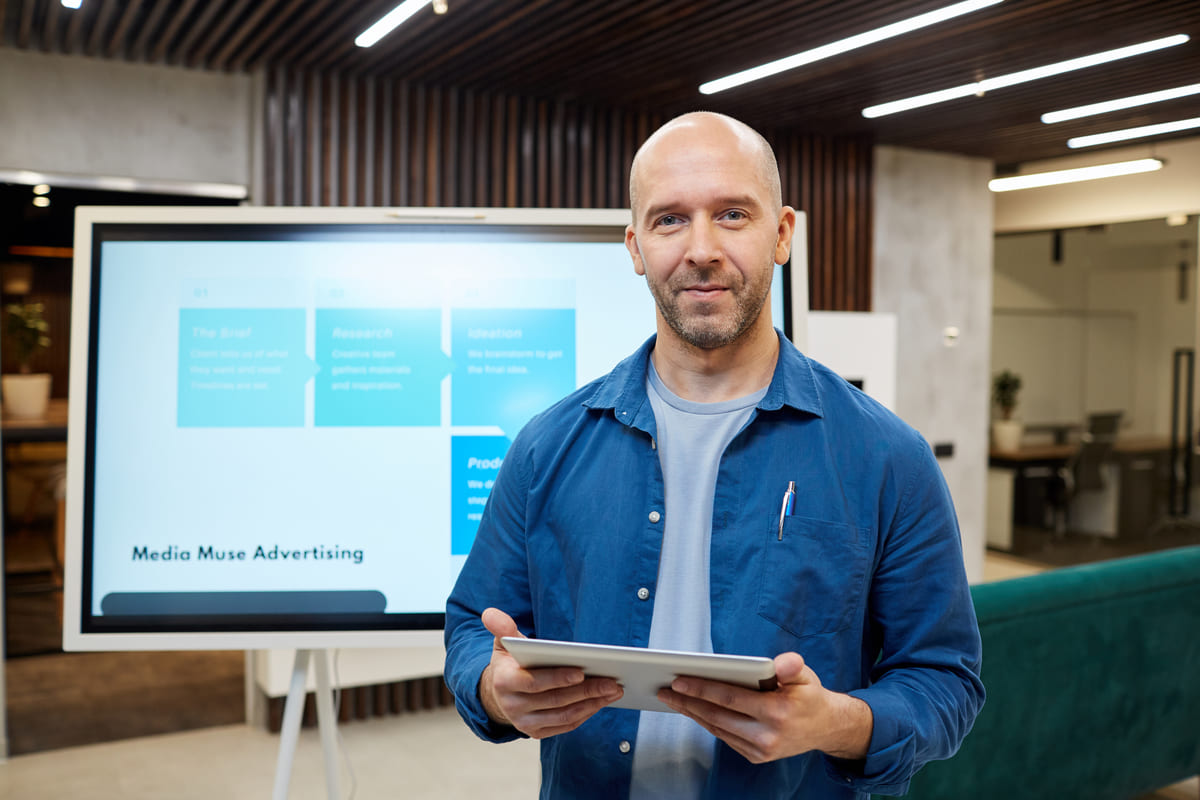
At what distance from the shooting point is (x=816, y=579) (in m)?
1.23

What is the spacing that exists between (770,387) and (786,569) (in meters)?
0.25

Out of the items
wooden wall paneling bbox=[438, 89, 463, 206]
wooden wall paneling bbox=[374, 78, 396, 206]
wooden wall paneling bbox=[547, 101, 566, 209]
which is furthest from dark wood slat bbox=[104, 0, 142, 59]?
wooden wall paneling bbox=[547, 101, 566, 209]

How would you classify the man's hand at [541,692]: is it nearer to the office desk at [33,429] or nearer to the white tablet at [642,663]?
the white tablet at [642,663]

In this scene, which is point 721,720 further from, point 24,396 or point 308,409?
point 24,396

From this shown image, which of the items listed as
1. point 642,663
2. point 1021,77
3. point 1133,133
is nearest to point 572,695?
point 642,663

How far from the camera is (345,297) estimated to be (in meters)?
2.16

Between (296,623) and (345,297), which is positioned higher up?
(345,297)

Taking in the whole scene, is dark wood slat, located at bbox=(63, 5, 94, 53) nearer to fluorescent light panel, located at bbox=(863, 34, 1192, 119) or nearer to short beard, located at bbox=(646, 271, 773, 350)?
short beard, located at bbox=(646, 271, 773, 350)

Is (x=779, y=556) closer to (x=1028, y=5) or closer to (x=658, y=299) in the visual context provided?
(x=658, y=299)

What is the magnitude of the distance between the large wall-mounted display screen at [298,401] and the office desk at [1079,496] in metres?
6.95

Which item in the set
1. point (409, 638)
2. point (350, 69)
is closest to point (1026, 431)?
point (350, 69)

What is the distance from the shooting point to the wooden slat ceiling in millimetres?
3857

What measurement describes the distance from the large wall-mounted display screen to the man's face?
33.9 inches

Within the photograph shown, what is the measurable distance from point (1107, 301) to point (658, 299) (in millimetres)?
8055
